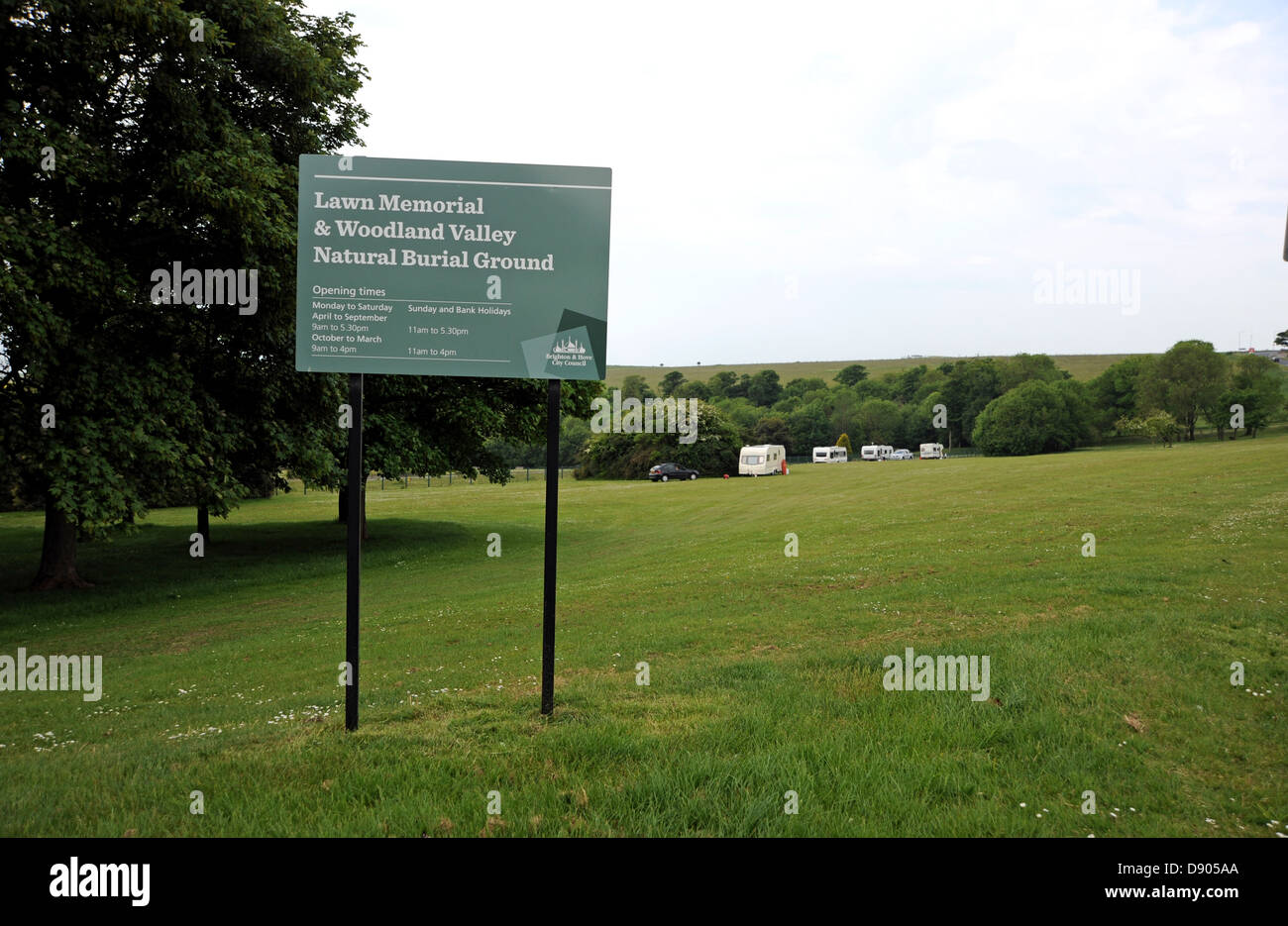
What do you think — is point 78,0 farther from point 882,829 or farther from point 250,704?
point 882,829

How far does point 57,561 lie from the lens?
2095 centimetres

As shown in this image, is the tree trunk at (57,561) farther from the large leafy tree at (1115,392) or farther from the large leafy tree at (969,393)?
the large leafy tree at (969,393)

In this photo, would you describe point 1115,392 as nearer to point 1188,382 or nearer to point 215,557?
point 1188,382

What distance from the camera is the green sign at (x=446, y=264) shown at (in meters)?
6.82

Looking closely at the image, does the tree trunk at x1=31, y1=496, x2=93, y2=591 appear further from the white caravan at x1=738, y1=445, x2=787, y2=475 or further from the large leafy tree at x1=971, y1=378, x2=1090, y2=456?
the large leafy tree at x1=971, y1=378, x2=1090, y2=456

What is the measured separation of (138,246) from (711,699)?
777 inches

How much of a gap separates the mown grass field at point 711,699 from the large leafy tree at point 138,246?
4146 millimetres

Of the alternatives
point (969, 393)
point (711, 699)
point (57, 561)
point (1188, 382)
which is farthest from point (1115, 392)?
point (57, 561)

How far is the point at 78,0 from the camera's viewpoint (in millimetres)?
15633

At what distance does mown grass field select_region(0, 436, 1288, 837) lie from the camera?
4.90 m

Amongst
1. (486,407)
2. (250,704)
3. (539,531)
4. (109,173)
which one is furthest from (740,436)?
(250,704)

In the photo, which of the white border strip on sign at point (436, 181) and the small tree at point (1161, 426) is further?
the small tree at point (1161, 426)

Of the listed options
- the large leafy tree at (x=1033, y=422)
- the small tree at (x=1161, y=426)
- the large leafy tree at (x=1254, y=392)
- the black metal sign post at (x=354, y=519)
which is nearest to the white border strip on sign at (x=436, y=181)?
the black metal sign post at (x=354, y=519)
